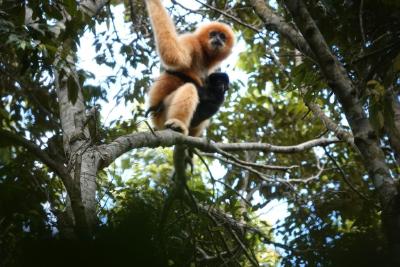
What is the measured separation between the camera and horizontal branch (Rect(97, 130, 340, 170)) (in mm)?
4199

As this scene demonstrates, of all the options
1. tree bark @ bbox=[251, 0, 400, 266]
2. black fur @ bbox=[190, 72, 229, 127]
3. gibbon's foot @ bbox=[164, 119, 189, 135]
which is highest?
black fur @ bbox=[190, 72, 229, 127]

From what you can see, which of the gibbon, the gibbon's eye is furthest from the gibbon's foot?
the gibbon's eye

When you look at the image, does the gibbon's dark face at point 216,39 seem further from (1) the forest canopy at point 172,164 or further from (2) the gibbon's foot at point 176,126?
(2) the gibbon's foot at point 176,126

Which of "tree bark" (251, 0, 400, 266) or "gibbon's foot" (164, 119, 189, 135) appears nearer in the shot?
"tree bark" (251, 0, 400, 266)

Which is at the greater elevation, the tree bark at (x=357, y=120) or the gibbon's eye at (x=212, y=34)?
the gibbon's eye at (x=212, y=34)

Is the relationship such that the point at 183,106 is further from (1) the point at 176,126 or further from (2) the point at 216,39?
(2) the point at 216,39

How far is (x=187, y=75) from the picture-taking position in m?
7.67

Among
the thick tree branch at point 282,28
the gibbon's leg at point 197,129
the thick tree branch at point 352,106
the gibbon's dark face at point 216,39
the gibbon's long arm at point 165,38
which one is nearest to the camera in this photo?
the thick tree branch at point 352,106

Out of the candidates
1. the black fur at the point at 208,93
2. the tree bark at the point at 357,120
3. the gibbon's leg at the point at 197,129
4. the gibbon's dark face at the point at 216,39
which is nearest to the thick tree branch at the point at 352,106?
the tree bark at the point at 357,120

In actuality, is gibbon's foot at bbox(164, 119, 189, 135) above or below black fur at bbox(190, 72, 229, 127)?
below

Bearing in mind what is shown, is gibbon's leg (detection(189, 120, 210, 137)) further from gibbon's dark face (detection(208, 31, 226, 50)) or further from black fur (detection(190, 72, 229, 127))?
gibbon's dark face (detection(208, 31, 226, 50))

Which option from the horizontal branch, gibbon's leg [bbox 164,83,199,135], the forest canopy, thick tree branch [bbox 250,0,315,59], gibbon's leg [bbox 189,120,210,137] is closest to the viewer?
the forest canopy

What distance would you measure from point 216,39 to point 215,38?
0.09 feet

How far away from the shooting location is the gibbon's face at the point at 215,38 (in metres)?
8.41
